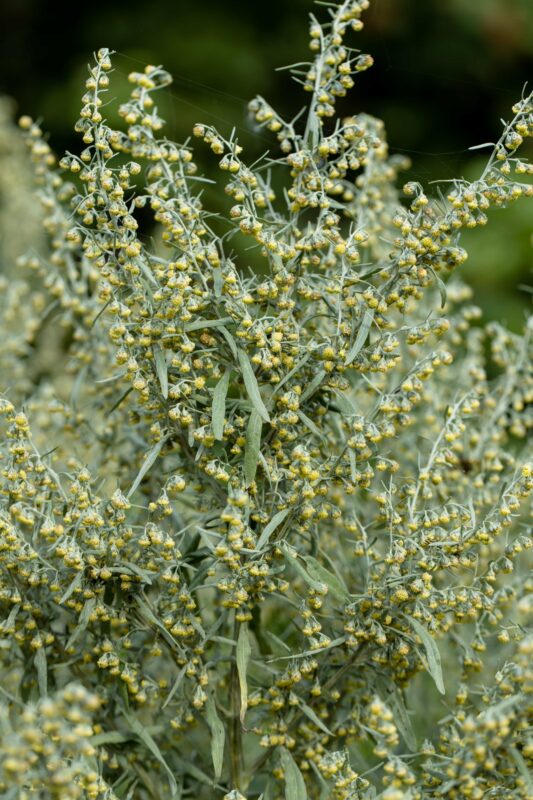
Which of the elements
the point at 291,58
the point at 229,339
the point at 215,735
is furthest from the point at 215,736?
the point at 291,58

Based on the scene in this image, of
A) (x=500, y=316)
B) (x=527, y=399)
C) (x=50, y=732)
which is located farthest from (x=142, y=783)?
(x=500, y=316)

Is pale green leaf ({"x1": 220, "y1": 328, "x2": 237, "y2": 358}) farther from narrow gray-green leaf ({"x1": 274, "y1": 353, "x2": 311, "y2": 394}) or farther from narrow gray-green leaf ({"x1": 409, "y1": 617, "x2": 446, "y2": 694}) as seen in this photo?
narrow gray-green leaf ({"x1": 409, "y1": 617, "x2": 446, "y2": 694})

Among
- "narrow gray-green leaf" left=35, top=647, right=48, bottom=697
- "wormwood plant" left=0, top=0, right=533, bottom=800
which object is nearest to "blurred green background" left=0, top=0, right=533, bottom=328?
"wormwood plant" left=0, top=0, right=533, bottom=800

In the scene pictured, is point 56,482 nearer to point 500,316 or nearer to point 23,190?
point 23,190

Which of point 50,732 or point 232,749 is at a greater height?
point 232,749

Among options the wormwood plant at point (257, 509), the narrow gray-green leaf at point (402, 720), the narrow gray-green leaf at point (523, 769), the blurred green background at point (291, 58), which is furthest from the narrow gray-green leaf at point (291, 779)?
the blurred green background at point (291, 58)

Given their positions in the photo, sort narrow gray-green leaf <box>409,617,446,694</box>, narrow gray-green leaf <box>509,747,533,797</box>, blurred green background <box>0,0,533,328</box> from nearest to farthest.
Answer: narrow gray-green leaf <box>509,747,533,797</box> < narrow gray-green leaf <box>409,617,446,694</box> < blurred green background <box>0,0,533,328</box>
